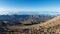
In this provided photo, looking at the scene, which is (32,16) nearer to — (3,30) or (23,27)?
(23,27)

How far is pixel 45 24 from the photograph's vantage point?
10.3 meters

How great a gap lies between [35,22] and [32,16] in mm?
570

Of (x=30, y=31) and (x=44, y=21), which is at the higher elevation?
(x=44, y=21)

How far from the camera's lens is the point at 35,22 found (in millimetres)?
10023

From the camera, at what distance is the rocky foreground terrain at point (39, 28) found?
32.8 feet

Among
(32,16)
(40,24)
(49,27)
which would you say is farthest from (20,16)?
(49,27)

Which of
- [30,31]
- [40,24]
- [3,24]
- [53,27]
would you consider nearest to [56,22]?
[53,27]

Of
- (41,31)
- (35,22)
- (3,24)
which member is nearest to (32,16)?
(35,22)

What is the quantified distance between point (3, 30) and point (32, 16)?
217cm

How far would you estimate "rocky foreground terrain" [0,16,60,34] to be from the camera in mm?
10000

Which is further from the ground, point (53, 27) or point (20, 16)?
point (20, 16)

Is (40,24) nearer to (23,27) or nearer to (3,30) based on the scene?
(23,27)

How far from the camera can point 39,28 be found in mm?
10297

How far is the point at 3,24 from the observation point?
1027 cm
